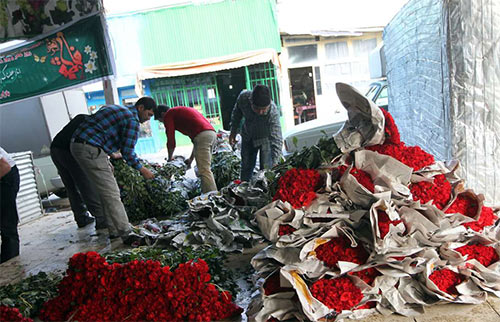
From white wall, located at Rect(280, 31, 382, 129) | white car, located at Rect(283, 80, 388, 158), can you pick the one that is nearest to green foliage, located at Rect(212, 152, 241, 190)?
white car, located at Rect(283, 80, 388, 158)

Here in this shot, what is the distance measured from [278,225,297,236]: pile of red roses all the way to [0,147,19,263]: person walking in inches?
127

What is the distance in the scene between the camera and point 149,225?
438 cm

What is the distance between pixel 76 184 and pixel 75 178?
0.29ft

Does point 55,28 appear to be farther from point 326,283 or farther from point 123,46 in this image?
point 123,46

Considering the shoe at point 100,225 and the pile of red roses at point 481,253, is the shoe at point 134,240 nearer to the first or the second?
the shoe at point 100,225

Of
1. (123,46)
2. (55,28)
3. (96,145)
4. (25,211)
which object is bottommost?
(25,211)

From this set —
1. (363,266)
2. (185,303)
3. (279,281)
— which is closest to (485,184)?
(363,266)

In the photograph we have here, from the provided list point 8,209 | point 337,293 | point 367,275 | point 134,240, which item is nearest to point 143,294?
point 337,293

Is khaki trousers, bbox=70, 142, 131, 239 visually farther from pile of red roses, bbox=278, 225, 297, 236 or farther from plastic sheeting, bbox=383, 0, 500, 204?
plastic sheeting, bbox=383, 0, 500, 204

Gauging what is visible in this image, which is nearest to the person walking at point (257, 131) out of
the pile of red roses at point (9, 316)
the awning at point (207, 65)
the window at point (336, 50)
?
the pile of red roses at point (9, 316)

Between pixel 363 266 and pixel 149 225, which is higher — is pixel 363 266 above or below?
above

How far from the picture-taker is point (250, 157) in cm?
575

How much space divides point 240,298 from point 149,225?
201 cm

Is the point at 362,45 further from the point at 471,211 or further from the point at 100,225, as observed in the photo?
the point at 471,211
